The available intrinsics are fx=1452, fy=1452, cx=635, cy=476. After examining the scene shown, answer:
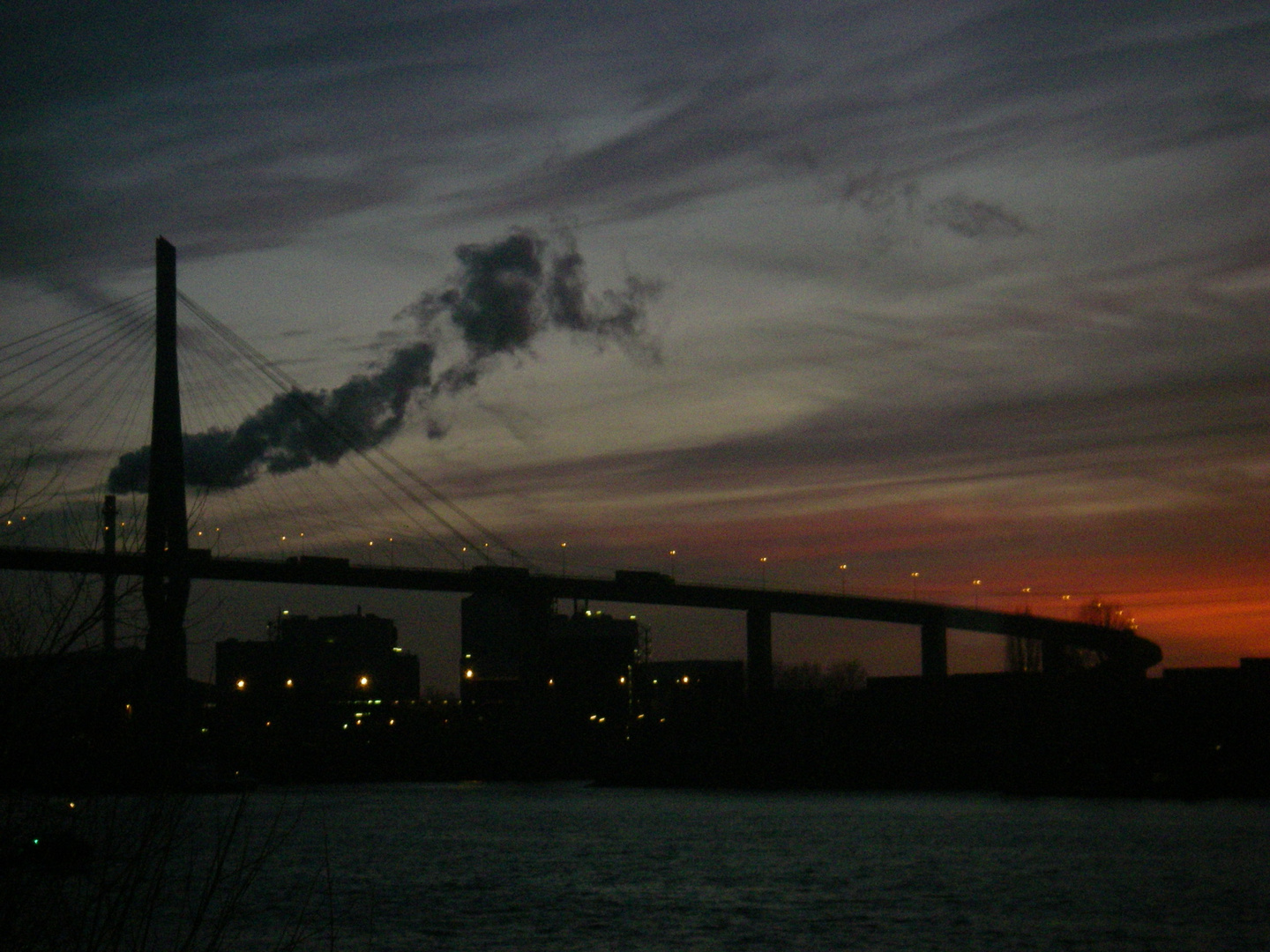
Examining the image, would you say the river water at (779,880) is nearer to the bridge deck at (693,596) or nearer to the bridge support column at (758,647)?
the bridge deck at (693,596)

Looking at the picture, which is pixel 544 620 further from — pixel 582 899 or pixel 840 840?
pixel 582 899

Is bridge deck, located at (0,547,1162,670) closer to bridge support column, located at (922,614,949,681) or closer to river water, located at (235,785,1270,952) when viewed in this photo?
bridge support column, located at (922,614,949,681)

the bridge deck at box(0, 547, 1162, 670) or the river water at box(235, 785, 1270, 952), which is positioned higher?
the bridge deck at box(0, 547, 1162, 670)

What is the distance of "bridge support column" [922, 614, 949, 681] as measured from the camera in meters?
57.0

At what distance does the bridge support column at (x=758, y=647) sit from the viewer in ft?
182

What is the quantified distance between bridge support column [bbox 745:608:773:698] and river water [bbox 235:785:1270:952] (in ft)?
63.6

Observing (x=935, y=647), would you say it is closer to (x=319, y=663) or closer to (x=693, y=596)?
(x=693, y=596)

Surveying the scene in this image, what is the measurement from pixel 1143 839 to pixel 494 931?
15.1 meters

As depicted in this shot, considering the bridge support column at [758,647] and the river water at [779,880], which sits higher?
the bridge support column at [758,647]

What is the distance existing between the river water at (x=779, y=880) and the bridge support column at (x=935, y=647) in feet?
67.4

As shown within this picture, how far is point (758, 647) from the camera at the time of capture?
5550 cm

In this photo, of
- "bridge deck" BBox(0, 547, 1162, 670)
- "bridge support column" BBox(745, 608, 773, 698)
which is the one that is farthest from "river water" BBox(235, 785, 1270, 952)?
"bridge support column" BBox(745, 608, 773, 698)

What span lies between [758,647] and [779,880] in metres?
34.4

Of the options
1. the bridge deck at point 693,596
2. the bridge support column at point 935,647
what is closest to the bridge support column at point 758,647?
the bridge deck at point 693,596
